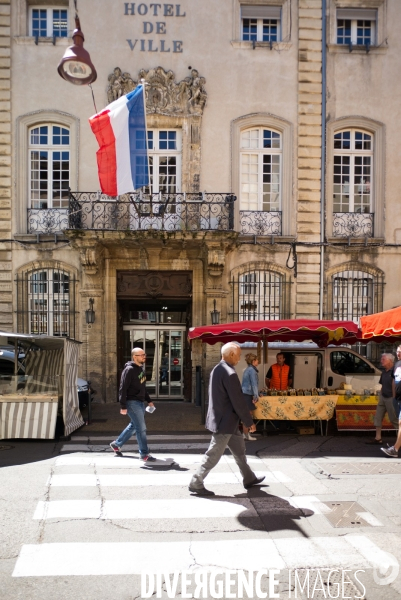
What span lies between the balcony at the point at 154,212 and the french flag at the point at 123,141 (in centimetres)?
217

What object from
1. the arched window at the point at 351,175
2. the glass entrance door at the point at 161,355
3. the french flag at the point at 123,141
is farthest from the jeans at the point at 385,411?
the arched window at the point at 351,175

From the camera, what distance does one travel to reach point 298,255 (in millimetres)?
15977

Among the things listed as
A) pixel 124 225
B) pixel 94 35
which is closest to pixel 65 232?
pixel 124 225

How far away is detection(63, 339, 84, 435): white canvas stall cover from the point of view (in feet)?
34.8

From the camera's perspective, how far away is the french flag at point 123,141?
1256 centimetres

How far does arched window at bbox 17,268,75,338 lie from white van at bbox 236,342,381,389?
17.9ft

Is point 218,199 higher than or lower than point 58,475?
higher

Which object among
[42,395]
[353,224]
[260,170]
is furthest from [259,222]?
[42,395]

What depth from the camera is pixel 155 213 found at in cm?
1529

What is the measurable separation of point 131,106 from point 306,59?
20.9ft

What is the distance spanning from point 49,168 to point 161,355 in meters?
6.49

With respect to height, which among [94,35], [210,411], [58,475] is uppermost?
[94,35]

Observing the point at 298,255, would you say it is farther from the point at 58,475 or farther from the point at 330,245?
the point at 58,475

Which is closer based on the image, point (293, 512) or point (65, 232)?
point (293, 512)
